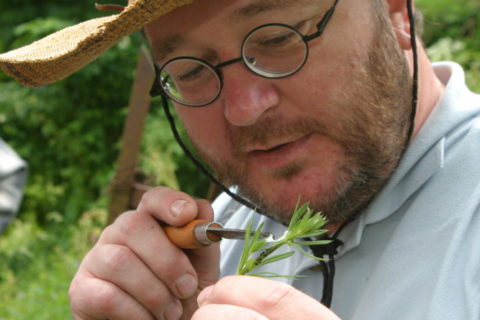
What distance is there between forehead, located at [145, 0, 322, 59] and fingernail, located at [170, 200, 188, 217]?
1.47 feet

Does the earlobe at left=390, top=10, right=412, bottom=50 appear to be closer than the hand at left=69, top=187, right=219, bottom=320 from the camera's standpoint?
No

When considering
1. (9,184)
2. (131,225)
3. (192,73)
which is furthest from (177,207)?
(9,184)

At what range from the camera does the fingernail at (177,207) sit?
1574mm

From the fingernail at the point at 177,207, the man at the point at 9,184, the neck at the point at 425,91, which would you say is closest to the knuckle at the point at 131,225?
the fingernail at the point at 177,207

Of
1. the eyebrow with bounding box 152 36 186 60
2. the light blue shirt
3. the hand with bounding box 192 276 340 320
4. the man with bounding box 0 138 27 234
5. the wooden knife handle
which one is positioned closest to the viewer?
the hand with bounding box 192 276 340 320

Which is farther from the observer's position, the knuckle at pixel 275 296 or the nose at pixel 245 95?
the nose at pixel 245 95

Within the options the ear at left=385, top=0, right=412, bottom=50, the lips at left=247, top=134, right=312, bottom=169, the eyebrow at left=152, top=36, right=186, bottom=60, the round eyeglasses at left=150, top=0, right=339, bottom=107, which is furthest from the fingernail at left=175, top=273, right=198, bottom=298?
the ear at left=385, top=0, right=412, bottom=50

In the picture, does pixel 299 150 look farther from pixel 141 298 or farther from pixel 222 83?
pixel 141 298

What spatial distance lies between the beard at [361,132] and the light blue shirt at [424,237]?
0.16 ft

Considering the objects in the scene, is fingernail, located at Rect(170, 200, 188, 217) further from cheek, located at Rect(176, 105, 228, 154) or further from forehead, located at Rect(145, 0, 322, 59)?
forehead, located at Rect(145, 0, 322, 59)

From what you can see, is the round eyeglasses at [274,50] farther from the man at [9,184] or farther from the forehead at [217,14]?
the man at [9,184]

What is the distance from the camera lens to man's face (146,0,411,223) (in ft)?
5.20

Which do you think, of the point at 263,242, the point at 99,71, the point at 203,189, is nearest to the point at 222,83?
the point at 263,242

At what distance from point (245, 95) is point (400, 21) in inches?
22.3
